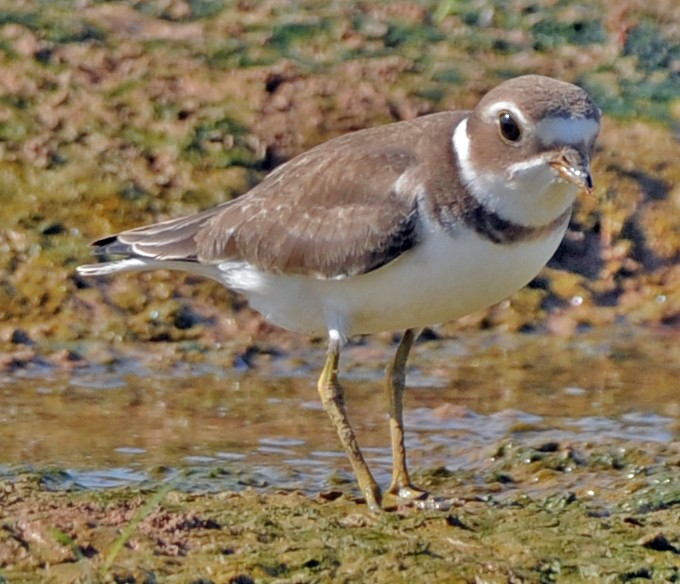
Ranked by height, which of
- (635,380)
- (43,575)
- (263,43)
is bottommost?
(635,380)

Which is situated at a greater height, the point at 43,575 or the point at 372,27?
the point at 372,27

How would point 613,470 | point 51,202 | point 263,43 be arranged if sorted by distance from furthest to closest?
point 263,43 → point 51,202 → point 613,470

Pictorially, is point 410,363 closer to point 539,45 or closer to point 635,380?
point 635,380

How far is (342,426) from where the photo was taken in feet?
21.0

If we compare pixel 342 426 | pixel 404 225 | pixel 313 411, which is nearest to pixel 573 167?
pixel 404 225

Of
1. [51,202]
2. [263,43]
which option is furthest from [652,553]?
[263,43]

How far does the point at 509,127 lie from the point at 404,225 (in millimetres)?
517

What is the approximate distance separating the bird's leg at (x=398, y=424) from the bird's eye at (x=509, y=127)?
1165 millimetres

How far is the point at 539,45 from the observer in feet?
35.8

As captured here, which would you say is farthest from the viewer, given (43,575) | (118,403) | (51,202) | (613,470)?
(51,202)

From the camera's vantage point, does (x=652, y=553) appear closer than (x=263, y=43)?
Yes

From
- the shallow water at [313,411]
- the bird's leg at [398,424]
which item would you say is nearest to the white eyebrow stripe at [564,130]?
the bird's leg at [398,424]

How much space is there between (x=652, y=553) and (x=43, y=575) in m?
1.97

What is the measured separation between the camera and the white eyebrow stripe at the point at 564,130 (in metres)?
5.68
